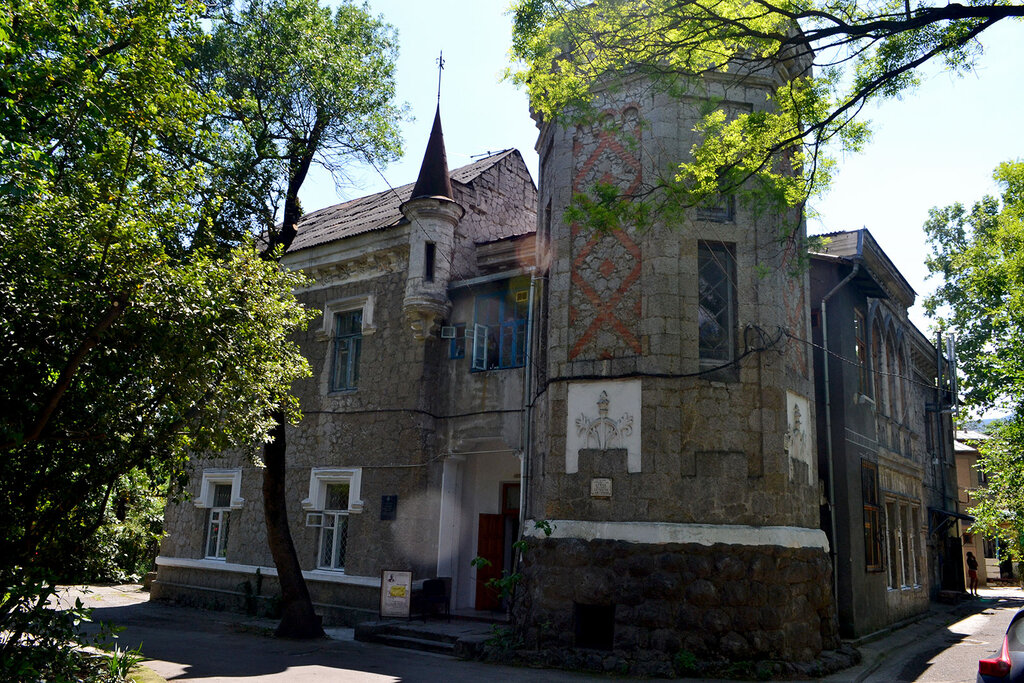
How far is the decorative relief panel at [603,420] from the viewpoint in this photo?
37.7 ft

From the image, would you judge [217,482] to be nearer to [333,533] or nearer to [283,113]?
[333,533]

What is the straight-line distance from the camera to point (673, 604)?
10.6m

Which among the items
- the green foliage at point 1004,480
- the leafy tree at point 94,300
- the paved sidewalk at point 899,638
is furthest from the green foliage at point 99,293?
the green foliage at point 1004,480

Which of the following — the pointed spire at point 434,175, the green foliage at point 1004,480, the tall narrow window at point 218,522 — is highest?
the pointed spire at point 434,175

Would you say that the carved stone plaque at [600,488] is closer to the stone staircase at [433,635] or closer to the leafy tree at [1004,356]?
the stone staircase at [433,635]

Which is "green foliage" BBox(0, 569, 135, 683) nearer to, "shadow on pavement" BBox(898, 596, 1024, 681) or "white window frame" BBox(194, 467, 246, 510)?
"shadow on pavement" BBox(898, 596, 1024, 681)

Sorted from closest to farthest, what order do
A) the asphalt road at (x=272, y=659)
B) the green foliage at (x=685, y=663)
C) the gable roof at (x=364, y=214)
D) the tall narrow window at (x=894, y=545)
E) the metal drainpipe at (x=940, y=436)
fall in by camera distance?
the green foliage at (x=685, y=663), the asphalt road at (x=272, y=659), the tall narrow window at (x=894, y=545), the gable roof at (x=364, y=214), the metal drainpipe at (x=940, y=436)

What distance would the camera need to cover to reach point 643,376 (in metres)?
11.5

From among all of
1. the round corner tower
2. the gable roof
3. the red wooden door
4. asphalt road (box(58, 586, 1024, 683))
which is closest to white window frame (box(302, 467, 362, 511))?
asphalt road (box(58, 586, 1024, 683))

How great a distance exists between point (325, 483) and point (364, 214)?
7.01m

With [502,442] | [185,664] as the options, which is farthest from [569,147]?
[185,664]

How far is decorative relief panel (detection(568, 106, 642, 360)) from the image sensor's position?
12016mm

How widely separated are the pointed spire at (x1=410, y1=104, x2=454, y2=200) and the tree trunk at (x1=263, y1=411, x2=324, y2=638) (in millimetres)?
5785

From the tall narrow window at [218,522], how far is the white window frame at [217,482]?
0.16 metres
